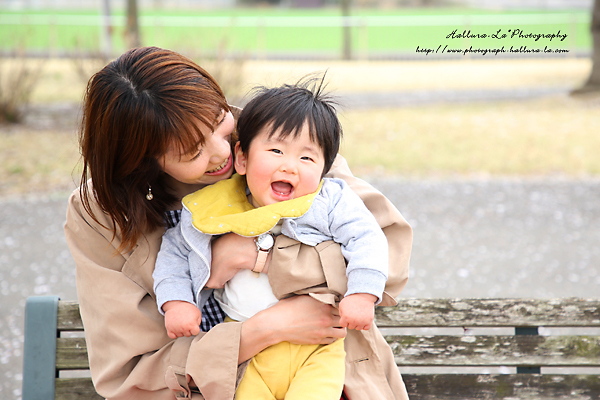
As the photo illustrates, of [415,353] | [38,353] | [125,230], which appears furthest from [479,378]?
[38,353]

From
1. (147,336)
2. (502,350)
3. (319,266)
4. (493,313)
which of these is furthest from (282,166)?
(502,350)

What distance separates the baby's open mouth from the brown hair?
0.91 feet

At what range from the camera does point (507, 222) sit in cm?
591

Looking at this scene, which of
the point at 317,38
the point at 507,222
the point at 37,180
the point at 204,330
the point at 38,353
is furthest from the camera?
the point at 317,38

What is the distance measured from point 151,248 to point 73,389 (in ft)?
2.34

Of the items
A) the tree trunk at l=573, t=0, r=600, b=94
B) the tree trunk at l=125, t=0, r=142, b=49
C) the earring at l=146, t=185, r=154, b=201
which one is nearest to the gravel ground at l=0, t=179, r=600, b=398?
the earring at l=146, t=185, r=154, b=201

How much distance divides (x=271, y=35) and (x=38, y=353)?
27.0 m

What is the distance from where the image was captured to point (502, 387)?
2.32 metres

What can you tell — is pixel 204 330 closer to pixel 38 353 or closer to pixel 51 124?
pixel 38 353

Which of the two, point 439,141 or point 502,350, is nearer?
point 502,350

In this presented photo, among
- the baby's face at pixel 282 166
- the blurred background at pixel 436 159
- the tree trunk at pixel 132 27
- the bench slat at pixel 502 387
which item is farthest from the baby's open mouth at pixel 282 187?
the tree trunk at pixel 132 27

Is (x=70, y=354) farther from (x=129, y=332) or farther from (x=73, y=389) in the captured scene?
(x=129, y=332)

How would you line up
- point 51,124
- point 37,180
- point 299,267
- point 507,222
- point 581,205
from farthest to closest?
point 51,124 < point 37,180 < point 581,205 < point 507,222 < point 299,267

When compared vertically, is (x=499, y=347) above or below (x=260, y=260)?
below
